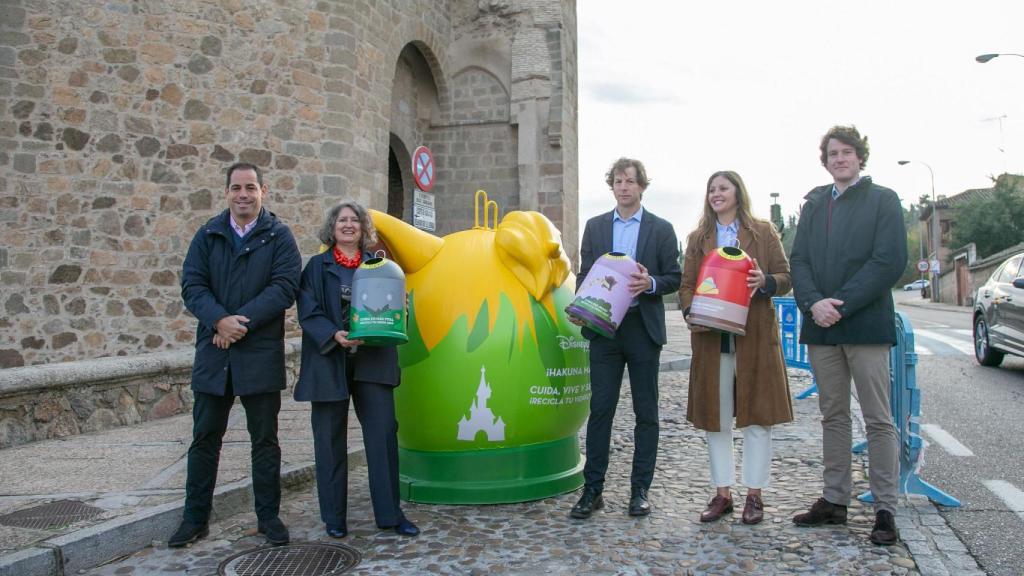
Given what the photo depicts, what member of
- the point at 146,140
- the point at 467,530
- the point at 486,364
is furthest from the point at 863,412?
the point at 146,140

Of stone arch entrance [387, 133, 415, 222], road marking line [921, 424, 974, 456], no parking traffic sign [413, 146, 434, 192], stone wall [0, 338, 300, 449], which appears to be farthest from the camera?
stone arch entrance [387, 133, 415, 222]

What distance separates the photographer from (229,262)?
4238 millimetres

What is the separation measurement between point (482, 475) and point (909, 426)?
2470 millimetres

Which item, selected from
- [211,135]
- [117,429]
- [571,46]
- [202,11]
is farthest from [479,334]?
[571,46]

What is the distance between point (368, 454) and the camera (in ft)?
14.0

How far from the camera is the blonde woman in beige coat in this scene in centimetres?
435

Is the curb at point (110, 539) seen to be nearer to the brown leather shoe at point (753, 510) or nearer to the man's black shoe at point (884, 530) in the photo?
the brown leather shoe at point (753, 510)

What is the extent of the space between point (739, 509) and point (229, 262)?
3.11 meters

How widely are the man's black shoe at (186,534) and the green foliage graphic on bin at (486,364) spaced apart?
1184 millimetres

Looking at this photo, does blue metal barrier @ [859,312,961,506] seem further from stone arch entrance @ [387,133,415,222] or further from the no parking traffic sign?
stone arch entrance @ [387,133,415,222]

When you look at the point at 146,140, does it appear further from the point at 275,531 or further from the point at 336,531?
the point at 336,531

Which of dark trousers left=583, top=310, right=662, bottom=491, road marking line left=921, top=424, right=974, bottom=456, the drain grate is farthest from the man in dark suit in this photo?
road marking line left=921, top=424, right=974, bottom=456

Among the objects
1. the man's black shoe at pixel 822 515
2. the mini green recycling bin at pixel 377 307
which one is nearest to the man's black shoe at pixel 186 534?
the mini green recycling bin at pixel 377 307

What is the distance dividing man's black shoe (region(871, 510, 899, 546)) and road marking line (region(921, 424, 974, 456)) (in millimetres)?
2584
